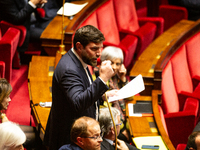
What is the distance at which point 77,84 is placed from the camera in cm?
61

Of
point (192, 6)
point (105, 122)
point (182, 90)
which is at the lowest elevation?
point (182, 90)

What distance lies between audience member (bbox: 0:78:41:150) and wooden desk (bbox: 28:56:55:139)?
0.04 metres

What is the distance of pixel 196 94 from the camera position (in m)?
1.20

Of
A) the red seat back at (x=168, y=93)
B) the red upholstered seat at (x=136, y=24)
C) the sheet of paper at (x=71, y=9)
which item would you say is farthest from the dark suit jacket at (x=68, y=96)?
the red upholstered seat at (x=136, y=24)

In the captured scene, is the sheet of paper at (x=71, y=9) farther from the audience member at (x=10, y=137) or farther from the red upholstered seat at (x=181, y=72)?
the audience member at (x=10, y=137)

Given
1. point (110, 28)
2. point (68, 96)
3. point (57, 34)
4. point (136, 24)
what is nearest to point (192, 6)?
point (136, 24)

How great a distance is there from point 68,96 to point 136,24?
48.9 inches

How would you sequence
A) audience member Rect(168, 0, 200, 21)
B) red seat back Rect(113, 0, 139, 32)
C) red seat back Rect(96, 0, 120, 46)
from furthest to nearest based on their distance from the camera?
1. audience member Rect(168, 0, 200, 21)
2. red seat back Rect(113, 0, 139, 32)
3. red seat back Rect(96, 0, 120, 46)

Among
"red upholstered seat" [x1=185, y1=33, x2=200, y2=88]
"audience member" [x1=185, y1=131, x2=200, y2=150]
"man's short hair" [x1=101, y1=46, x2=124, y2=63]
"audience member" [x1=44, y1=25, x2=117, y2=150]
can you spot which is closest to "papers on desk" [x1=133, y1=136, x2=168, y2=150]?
"audience member" [x1=185, y1=131, x2=200, y2=150]

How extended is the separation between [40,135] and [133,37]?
2.66 feet

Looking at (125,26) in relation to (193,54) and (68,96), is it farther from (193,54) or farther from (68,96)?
(68,96)

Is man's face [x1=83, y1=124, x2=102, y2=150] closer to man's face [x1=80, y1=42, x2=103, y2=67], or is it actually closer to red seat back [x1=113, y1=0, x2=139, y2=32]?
man's face [x1=80, y1=42, x2=103, y2=67]

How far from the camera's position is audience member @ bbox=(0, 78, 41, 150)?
2.56 ft

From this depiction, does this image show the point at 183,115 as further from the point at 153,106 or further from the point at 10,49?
the point at 10,49
